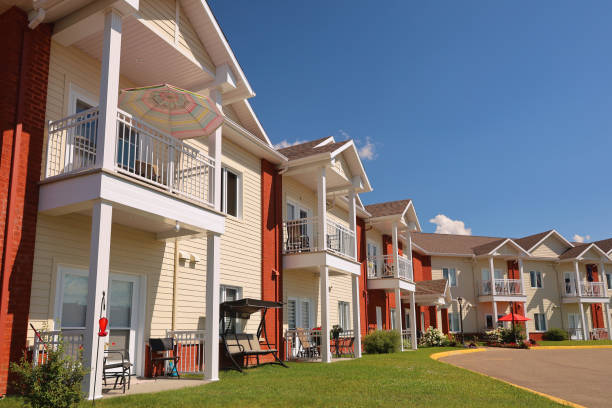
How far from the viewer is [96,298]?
7.67 m

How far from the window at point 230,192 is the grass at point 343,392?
4630 mm

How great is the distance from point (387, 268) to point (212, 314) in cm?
1688

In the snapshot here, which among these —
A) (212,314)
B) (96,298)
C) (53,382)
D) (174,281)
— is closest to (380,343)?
(174,281)

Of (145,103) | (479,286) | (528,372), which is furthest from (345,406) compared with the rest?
(479,286)

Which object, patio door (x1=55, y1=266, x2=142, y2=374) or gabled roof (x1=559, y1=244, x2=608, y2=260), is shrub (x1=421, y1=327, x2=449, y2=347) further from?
patio door (x1=55, y1=266, x2=142, y2=374)

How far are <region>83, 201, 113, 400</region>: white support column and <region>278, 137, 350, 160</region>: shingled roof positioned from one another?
9981mm

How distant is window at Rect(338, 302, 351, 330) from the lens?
22422mm

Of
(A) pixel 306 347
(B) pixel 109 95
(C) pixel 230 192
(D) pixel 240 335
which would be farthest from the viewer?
(A) pixel 306 347

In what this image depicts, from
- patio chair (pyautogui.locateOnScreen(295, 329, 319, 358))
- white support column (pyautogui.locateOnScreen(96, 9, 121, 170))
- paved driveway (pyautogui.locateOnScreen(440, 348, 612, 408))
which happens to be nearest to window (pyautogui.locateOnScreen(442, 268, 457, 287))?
paved driveway (pyautogui.locateOnScreen(440, 348, 612, 408))

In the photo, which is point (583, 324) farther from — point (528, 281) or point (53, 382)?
point (53, 382)

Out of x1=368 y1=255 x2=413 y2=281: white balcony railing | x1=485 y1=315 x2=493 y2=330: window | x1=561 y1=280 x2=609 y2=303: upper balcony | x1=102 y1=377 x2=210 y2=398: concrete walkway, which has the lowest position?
x1=102 y1=377 x2=210 y2=398: concrete walkway

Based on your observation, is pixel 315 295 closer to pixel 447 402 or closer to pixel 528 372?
pixel 528 372

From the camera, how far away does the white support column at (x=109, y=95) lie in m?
8.21

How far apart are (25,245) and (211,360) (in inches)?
164
